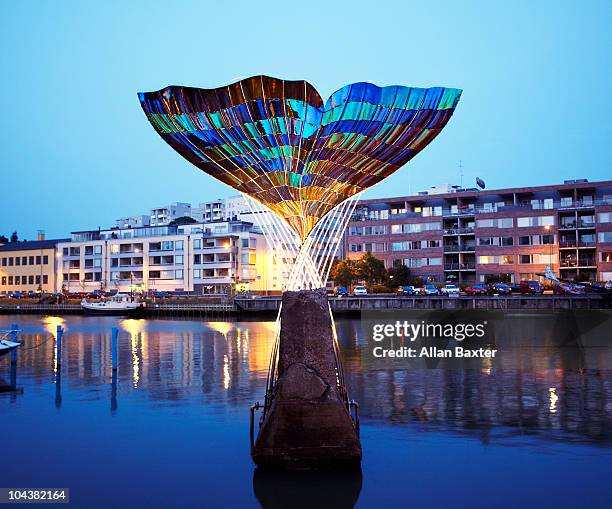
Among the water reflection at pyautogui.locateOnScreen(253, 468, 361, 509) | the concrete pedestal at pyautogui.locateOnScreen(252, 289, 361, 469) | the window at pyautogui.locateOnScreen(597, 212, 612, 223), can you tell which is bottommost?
the water reflection at pyautogui.locateOnScreen(253, 468, 361, 509)

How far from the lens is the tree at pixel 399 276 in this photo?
373 ft

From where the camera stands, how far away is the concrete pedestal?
16.3 m

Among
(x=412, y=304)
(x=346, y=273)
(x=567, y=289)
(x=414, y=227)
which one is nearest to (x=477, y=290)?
(x=412, y=304)

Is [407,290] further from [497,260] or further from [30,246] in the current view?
[30,246]

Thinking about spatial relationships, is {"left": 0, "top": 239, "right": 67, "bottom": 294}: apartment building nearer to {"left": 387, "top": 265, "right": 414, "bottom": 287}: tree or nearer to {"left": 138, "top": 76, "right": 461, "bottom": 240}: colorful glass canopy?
{"left": 387, "top": 265, "right": 414, "bottom": 287}: tree

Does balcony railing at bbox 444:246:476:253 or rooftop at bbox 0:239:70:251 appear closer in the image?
balcony railing at bbox 444:246:476:253

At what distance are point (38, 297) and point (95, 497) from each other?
472ft

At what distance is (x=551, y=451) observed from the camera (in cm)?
1873

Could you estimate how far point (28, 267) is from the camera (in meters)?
164

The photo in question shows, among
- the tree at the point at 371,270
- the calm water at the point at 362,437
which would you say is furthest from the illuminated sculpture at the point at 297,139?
the tree at the point at 371,270

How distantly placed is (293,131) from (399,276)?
313 feet

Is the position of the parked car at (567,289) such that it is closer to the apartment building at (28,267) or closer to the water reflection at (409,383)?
the water reflection at (409,383)

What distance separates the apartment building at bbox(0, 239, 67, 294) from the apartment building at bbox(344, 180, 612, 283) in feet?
244

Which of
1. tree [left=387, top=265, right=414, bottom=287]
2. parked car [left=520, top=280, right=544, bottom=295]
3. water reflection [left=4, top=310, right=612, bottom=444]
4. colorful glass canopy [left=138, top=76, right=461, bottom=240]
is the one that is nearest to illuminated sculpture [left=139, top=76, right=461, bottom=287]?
colorful glass canopy [left=138, top=76, right=461, bottom=240]
